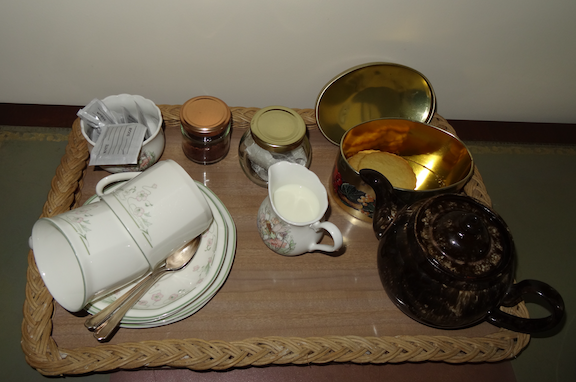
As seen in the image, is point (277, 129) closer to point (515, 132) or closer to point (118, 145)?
point (118, 145)

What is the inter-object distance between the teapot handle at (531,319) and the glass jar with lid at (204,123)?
1.78 feet

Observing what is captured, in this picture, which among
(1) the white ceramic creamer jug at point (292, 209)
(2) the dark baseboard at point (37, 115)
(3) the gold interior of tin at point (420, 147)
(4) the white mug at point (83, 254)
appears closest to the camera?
(4) the white mug at point (83, 254)

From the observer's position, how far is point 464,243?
1.65 feet

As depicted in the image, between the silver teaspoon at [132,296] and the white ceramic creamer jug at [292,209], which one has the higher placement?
the white ceramic creamer jug at [292,209]

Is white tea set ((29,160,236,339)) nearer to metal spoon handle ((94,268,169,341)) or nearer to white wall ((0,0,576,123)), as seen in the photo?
metal spoon handle ((94,268,169,341))

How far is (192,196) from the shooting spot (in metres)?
0.55

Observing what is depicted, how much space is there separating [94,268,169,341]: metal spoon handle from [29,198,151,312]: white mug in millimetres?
49

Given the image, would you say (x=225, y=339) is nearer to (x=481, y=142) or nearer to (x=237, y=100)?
(x=237, y=100)

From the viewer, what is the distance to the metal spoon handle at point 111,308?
0.55m

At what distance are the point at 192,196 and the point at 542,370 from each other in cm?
78

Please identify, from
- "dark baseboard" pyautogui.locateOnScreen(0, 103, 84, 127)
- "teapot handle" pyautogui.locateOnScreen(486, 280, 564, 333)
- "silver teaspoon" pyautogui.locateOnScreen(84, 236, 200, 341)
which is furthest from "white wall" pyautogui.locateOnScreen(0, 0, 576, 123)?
"teapot handle" pyautogui.locateOnScreen(486, 280, 564, 333)

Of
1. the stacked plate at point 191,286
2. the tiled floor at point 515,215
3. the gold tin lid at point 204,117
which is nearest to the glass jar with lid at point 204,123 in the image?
the gold tin lid at point 204,117

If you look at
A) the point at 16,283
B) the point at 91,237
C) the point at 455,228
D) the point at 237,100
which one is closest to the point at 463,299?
the point at 455,228

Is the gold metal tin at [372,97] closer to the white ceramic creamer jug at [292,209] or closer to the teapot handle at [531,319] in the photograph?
the white ceramic creamer jug at [292,209]
